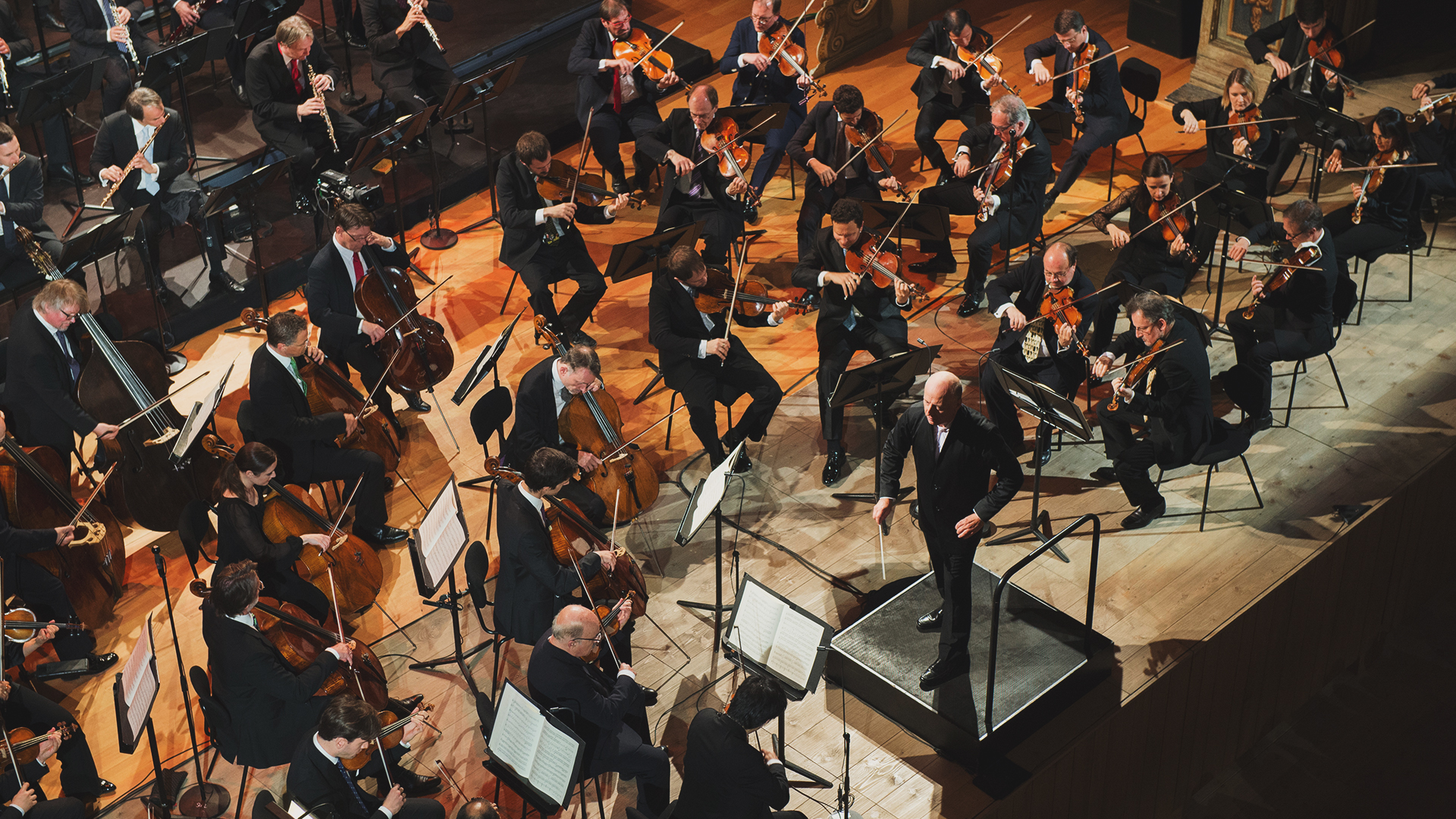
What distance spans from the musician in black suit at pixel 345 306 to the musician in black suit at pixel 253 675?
1.80m

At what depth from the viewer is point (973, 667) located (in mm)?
5500

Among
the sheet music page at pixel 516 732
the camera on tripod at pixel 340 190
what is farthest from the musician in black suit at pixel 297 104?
the sheet music page at pixel 516 732

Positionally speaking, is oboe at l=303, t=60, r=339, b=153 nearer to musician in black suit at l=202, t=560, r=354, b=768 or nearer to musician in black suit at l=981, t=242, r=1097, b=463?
musician in black suit at l=202, t=560, r=354, b=768

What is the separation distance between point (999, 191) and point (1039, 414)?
93.2 inches

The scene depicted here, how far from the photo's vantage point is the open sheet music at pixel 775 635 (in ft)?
16.2

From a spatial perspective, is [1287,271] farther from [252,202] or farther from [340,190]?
[252,202]

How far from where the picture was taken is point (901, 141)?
30.6 feet

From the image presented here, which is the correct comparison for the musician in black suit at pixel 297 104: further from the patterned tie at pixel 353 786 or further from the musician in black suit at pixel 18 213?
the patterned tie at pixel 353 786

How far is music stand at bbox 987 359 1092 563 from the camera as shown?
541 cm

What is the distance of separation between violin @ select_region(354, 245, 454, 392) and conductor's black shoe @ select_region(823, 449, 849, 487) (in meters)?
2.00

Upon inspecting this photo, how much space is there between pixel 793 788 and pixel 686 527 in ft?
3.51

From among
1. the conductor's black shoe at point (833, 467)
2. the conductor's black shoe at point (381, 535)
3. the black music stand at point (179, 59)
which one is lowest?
the conductor's black shoe at point (833, 467)

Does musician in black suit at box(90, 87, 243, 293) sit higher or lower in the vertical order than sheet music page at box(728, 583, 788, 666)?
higher

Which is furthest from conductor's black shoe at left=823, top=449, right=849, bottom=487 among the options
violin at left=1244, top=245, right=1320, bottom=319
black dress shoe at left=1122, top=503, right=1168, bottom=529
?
violin at left=1244, top=245, right=1320, bottom=319
